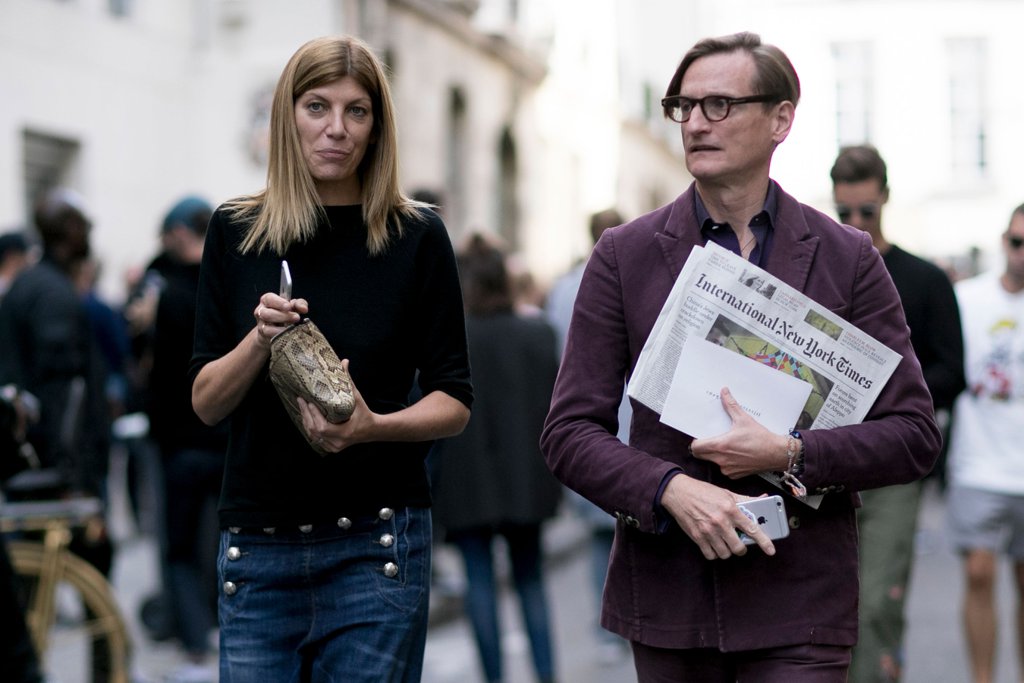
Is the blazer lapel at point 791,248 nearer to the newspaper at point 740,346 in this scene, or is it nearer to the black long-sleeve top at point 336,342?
the newspaper at point 740,346

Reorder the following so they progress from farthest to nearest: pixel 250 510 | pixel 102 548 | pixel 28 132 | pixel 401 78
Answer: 1. pixel 401 78
2. pixel 28 132
3. pixel 102 548
4. pixel 250 510

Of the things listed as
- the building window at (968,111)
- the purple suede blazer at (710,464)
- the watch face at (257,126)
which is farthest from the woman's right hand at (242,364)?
the building window at (968,111)

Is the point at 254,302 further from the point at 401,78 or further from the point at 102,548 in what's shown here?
the point at 401,78

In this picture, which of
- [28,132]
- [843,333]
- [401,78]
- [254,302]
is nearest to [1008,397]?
[843,333]

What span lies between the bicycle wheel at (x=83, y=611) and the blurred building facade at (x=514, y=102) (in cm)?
211

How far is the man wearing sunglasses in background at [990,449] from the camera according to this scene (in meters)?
6.98

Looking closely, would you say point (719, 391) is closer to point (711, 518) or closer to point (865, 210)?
point (711, 518)

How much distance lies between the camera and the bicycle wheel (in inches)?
240

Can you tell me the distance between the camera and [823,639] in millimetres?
3385

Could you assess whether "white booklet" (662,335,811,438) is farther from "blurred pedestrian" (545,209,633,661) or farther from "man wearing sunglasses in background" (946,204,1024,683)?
"blurred pedestrian" (545,209,633,661)

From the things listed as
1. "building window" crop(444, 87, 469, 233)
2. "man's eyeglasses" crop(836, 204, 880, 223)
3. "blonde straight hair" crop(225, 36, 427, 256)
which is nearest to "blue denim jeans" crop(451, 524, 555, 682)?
"man's eyeglasses" crop(836, 204, 880, 223)

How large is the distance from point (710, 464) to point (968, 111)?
39379mm

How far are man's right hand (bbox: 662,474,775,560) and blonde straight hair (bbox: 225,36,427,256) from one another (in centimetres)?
85

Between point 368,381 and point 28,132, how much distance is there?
1344cm
